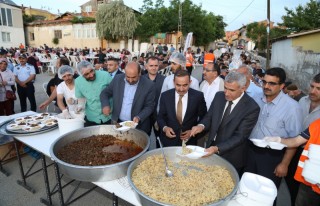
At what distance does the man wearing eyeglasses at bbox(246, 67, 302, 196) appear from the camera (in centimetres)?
207

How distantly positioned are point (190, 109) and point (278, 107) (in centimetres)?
93

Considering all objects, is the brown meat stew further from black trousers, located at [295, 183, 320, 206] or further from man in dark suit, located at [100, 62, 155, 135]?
black trousers, located at [295, 183, 320, 206]

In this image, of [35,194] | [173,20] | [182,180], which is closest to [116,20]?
[173,20]

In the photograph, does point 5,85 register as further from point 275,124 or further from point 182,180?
point 275,124

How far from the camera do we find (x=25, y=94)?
18.4ft

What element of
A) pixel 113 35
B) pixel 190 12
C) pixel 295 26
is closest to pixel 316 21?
pixel 295 26

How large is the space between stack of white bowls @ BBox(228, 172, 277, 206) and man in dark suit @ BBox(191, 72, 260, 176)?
39cm

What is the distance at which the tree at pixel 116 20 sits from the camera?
950 inches

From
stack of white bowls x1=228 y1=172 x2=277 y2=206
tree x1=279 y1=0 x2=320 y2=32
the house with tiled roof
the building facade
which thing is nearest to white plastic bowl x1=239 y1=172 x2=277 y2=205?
stack of white bowls x1=228 y1=172 x2=277 y2=206

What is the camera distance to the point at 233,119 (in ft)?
6.81

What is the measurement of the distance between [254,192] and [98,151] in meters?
1.39

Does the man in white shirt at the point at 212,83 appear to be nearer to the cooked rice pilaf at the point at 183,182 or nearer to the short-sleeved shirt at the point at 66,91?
the cooked rice pilaf at the point at 183,182

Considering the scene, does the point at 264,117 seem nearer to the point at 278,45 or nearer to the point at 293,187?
the point at 293,187

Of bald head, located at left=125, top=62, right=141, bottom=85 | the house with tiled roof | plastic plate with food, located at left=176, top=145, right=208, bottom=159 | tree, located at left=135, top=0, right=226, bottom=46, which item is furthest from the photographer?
the house with tiled roof
